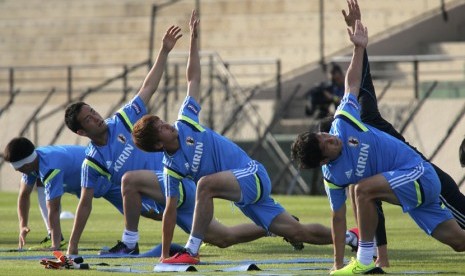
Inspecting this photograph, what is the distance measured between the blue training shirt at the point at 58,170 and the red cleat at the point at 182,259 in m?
2.55

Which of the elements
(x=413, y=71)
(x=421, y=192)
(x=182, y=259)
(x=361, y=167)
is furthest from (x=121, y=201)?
(x=413, y=71)

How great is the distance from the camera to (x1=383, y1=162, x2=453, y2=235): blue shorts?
1127cm

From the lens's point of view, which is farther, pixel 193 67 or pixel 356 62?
pixel 193 67

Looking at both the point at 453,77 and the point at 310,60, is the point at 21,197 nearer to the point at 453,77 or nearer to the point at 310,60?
the point at 453,77

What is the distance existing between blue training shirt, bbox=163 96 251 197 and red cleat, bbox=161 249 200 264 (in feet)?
1.87

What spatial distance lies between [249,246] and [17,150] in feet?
8.56

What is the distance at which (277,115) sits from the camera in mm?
29188

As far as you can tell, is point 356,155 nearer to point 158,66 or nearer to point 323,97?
point 158,66

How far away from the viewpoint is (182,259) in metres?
12.1

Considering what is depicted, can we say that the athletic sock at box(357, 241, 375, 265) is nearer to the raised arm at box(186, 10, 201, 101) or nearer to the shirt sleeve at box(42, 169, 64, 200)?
the raised arm at box(186, 10, 201, 101)

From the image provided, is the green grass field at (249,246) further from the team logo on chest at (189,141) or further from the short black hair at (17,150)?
the team logo on chest at (189,141)

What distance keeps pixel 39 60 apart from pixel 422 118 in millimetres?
12799

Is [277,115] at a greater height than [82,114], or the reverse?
[82,114]

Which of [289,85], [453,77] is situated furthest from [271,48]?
[453,77]
